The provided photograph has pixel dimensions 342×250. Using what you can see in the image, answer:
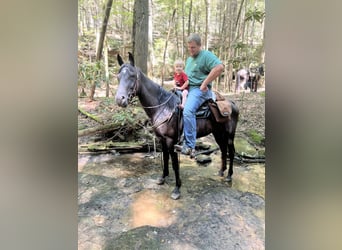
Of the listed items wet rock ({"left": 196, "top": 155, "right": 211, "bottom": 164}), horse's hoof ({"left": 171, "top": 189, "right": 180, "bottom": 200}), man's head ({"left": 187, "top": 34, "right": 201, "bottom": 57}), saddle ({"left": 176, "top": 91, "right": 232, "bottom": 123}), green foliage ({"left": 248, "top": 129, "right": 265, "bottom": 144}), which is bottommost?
horse's hoof ({"left": 171, "top": 189, "right": 180, "bottom": 200})

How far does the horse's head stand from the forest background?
0.05 metres

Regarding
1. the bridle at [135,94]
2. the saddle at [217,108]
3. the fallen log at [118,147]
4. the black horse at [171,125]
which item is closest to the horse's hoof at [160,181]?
the black horse at [171,125]

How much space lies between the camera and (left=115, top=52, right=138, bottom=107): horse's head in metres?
1.60

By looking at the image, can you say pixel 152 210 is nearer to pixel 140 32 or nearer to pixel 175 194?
pixel 175 194

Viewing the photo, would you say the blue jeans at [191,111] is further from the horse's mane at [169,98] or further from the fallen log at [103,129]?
the fallen log at [103,129]

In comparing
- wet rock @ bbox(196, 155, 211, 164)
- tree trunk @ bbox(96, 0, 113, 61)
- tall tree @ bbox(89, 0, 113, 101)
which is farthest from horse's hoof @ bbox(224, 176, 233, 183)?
tree trunk @ bbox(96, 0, 113, 61)

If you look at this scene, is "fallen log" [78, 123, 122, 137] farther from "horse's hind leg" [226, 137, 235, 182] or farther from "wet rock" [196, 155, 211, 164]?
"horse's hind leg" [226, 137, 235, 182]

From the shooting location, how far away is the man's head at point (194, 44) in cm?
165

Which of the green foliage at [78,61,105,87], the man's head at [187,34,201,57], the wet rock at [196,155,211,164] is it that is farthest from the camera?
the wet rock at [196,155,211,164]

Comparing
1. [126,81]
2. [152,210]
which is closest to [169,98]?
[126,81]

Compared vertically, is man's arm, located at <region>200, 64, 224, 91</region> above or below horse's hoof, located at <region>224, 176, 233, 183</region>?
above
